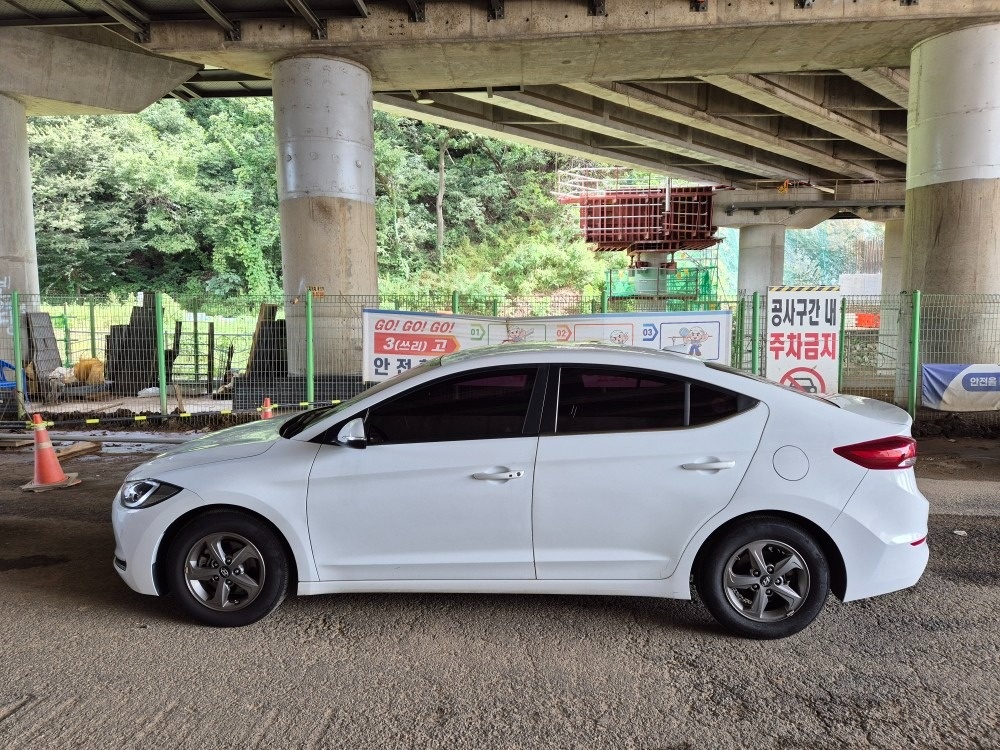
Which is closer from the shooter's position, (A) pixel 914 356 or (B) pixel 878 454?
(B) pixel 878 454

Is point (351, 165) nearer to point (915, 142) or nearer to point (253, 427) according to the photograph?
point (253, 427)

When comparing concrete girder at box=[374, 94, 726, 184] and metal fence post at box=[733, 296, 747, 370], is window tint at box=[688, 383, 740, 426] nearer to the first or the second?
metal fence post at box=[733, 296, 747, 370]

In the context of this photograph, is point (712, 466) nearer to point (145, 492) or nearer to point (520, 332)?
point (145, 492)

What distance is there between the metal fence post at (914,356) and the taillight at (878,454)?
8.38 m

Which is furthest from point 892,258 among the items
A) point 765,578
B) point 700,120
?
point 765,578

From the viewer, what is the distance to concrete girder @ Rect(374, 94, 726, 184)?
1962 cm

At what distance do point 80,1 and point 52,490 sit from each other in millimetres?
9488

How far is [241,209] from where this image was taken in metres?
39.3

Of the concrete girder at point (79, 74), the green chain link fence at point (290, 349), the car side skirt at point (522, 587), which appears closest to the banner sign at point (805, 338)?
the green chain link fence at point (290, 349)

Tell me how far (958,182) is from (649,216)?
2270cm

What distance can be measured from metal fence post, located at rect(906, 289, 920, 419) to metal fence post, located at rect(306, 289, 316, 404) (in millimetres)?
9433

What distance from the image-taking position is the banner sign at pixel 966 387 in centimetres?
1081

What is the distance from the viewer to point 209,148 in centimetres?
3969

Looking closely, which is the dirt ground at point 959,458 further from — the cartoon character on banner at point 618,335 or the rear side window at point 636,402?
the rear side window at point 636,402
